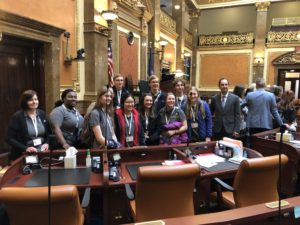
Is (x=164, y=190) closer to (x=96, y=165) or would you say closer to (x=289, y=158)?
(x=96, y=165)

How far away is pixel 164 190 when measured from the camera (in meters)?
1.72

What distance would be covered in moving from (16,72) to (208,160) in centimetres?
321

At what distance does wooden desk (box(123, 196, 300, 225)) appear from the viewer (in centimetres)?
114

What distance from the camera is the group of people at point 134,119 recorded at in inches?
104

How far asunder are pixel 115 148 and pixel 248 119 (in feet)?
8.16

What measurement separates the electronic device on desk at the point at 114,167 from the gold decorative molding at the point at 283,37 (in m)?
11.7

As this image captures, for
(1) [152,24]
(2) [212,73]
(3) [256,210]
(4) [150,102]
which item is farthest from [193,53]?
(3) [256,210]

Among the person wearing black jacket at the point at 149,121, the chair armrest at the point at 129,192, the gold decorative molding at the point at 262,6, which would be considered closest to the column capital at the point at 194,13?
the gold decorative molding at the point at 262,6

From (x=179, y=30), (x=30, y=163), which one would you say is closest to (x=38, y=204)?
(x=30, y=163)

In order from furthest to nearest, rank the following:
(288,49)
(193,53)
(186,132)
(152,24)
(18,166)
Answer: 1. (193,53)
2. (288,49)
3. (152,24)
4. (186,132)
5. (18,166)

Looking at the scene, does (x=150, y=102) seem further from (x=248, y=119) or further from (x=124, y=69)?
(x=124, y=69)

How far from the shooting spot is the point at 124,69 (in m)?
6.88

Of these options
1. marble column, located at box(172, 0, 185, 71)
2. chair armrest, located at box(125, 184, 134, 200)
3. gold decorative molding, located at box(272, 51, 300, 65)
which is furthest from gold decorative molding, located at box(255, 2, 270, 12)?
chair armrest, located at box(125, 184, 134, 200)

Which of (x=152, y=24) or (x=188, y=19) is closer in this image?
(x=152, y=24)
